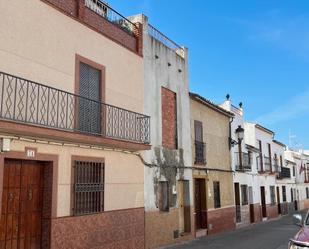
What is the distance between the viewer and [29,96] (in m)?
9.28

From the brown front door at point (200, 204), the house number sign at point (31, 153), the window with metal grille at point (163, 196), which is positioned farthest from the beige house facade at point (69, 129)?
the brown front door at point (200, 204)

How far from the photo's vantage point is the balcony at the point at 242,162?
24.6m

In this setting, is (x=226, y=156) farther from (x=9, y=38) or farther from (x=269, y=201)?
(x=9, y=38)

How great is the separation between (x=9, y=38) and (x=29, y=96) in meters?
1.35

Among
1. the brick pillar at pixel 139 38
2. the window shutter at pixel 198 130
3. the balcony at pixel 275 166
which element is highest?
the brick pillar at pixel 139 38

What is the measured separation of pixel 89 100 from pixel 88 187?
2354 mm

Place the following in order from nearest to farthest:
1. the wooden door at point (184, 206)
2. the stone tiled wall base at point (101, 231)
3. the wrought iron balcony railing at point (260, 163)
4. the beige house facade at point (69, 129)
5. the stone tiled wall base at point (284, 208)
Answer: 1. the beige house facade at point (69, 129)
2. the stone tiled wall base at point (101, 231)
3. the wooden door at point (184, 206)
4. the wrought iron balcony railing at point (260, 163)
5. the stone tiled wall base at point (284, 208)

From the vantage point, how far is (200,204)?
62.5ft

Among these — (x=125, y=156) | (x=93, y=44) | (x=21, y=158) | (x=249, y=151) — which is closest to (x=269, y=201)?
(x=249, y=151)

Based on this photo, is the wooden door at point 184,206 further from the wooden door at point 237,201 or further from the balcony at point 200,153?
the wooden door at point 237,201

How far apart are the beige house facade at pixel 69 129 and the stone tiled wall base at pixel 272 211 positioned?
20244 mm

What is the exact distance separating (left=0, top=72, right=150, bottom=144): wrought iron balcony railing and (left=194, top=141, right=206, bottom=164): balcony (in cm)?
552

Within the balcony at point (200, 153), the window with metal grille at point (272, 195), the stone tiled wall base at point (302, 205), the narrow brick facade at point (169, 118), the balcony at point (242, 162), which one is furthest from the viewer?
the stone tiled wall base at point (302, 205)

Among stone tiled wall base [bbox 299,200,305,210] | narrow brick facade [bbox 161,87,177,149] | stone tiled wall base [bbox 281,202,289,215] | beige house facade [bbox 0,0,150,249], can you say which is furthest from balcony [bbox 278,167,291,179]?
beige house facade [bbox 0,0,150,249]
